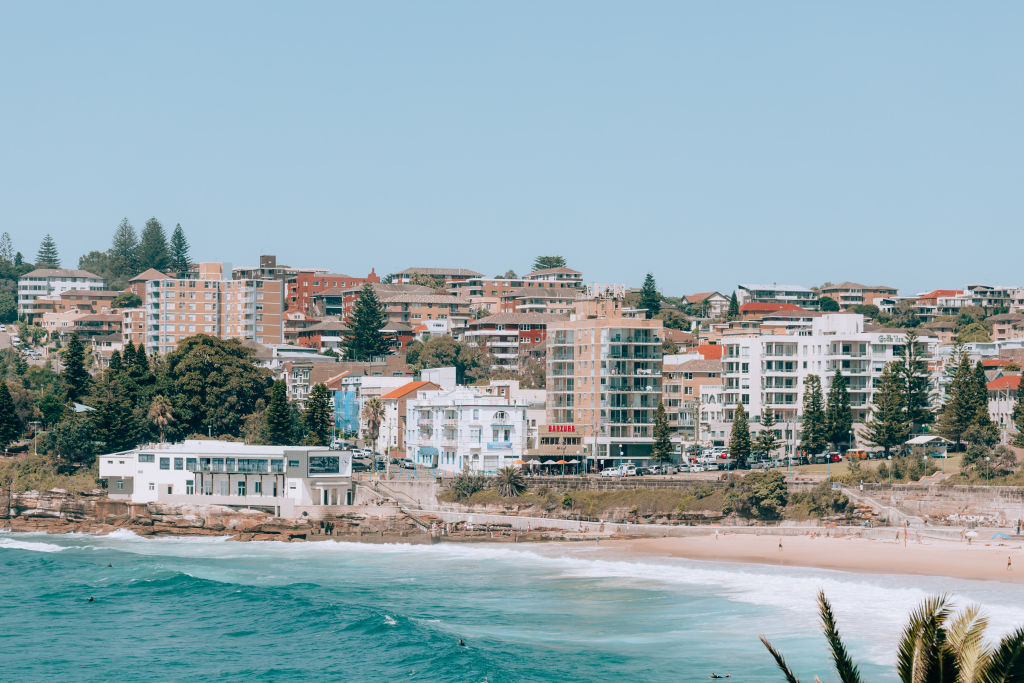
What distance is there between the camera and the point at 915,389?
108 m

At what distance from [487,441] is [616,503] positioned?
48.4 feet

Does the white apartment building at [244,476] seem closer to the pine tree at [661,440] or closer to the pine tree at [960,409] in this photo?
the pine tree at [661,440]

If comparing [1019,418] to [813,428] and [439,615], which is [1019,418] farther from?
[439,615]

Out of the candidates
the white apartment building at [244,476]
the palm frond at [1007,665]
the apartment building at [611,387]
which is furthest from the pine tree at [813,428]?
the palm frond at [1007,665]

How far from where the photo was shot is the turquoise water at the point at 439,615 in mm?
52375

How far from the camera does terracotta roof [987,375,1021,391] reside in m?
109

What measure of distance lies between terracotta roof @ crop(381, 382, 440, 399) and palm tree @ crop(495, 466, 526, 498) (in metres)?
26.1

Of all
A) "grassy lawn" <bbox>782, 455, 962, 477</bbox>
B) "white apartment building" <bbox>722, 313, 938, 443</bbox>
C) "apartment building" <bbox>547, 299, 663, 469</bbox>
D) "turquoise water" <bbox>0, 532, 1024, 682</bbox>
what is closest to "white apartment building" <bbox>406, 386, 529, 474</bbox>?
"apartment building" <bbox>547, 299, 663, 469</bbox>

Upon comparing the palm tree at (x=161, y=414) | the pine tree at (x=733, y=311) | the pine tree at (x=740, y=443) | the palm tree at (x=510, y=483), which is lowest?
the palm tree at (x=510, y=483)

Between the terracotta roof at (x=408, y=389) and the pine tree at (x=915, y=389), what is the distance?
42930 mm

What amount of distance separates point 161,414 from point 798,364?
5565 cm

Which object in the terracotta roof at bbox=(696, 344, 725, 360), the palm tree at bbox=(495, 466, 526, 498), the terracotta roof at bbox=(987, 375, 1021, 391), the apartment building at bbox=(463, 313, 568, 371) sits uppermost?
the apartment building at bbox=(463, 313, 568, 371)

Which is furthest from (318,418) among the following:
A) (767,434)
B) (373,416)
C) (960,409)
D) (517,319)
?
(517,319)

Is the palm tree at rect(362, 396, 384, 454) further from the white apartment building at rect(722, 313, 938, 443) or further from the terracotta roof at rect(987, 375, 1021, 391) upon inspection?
the terracotta roof at rect(987, 375, 1021, 391)
